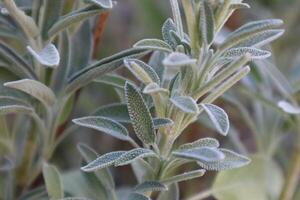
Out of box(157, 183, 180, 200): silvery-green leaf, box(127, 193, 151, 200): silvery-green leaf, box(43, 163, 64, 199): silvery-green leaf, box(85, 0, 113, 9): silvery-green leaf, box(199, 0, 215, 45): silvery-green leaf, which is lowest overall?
box(157, 183, 180, 200): silvery-green leaf

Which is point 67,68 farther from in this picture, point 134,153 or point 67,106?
point 134,153

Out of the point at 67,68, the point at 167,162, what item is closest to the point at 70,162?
the point at 67,68

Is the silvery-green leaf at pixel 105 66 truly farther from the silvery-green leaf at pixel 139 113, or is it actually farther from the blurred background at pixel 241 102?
the blurred background at pixel 241 102

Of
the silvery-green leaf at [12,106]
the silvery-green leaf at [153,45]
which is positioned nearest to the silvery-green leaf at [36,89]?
the silvery-green leaf at [12,106]

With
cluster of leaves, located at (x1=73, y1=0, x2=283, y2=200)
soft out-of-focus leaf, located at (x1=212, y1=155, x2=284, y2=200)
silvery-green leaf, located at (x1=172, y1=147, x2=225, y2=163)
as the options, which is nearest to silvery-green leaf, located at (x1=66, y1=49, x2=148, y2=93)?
cluster of leaves, located at (x1=73, y1=0, x2=283, y2=200)

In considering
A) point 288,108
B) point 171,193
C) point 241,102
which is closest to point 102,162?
point 171,193

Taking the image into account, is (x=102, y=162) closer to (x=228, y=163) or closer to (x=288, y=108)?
(x=228, y=163)

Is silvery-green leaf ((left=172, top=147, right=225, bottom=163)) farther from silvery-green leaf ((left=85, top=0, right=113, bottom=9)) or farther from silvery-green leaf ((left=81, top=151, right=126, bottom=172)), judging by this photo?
silvery-green leaf ((left=85, top=0, right=113, bottom=9))
